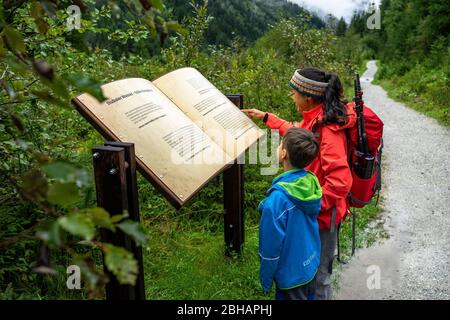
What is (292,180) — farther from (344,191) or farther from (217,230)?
(217,230)

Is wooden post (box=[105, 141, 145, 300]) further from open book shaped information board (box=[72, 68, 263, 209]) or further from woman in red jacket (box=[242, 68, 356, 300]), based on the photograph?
woman in red jacket (box=[242, 68, 356, 300])

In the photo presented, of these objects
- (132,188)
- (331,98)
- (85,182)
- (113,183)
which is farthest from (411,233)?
(85,182)

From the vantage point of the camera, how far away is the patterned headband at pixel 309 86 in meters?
2.94

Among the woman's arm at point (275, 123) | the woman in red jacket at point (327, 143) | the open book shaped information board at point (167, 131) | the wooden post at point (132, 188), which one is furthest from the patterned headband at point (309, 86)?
the wooden post at point (132, 188)

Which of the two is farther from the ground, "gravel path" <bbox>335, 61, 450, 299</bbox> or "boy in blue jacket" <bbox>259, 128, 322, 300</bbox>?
"boy in blue jacket" <bbox>259, 128, 322, 300</bbox>

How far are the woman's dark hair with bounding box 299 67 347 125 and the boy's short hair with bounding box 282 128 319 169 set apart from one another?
30 cm

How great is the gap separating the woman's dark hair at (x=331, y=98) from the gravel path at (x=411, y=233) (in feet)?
5.43

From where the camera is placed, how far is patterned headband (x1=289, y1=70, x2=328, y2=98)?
2.94m

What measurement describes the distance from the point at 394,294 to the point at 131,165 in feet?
9.04

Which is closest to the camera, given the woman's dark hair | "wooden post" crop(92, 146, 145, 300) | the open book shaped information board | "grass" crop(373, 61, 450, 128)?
"wooden post" crop(92, 146, 145, 300)

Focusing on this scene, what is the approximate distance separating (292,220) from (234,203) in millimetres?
1306

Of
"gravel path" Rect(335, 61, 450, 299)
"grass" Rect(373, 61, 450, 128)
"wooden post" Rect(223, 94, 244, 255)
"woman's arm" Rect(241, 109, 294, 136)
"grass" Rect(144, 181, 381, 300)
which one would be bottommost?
"grass" Rect(373, 61, 450, 128)

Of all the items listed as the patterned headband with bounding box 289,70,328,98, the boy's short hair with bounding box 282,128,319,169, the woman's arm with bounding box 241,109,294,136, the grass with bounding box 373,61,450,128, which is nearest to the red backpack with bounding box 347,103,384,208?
the patterned headband with bounding box 289,70,328,98
